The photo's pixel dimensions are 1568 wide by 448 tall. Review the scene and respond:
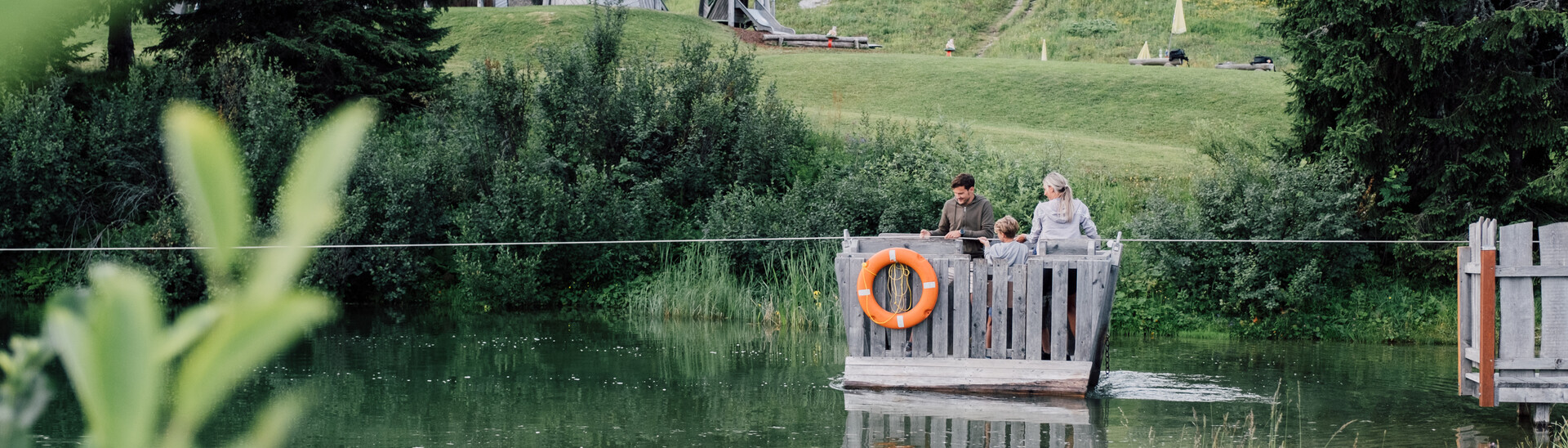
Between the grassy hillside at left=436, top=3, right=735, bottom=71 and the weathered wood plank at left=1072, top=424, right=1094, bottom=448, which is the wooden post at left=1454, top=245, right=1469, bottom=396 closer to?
the weathered wood plank at left=1072, top=424, right=1094, bottom=448

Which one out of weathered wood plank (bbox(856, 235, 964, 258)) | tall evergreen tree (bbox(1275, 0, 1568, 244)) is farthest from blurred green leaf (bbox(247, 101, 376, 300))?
tall evergreen tree (bbox(1275, 0, 1568, 244))

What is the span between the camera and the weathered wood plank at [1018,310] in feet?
34.8

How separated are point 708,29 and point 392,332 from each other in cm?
2554

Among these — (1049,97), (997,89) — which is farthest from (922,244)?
(997,89)

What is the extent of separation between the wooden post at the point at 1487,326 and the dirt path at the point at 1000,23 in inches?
1417

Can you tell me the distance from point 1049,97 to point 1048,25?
20254mm

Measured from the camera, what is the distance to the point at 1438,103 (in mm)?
16047

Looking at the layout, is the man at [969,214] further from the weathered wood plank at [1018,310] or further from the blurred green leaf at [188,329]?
the blurred green leaf at [188,329]

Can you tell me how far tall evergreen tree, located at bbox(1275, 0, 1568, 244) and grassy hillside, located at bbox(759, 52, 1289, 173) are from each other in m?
6.51

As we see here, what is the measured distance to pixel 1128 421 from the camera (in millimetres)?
9766

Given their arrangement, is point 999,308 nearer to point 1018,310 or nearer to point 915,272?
point 1018,310

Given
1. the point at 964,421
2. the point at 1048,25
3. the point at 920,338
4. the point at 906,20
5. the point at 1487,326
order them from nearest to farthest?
the point at 1487,326, the point at 964,421, the point at 920,338, the point at 1048,25, the point at 906,20

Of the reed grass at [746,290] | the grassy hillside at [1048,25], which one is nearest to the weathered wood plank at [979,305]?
the reed grass at [746,290]

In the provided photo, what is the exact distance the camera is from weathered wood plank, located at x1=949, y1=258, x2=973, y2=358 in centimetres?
1067
